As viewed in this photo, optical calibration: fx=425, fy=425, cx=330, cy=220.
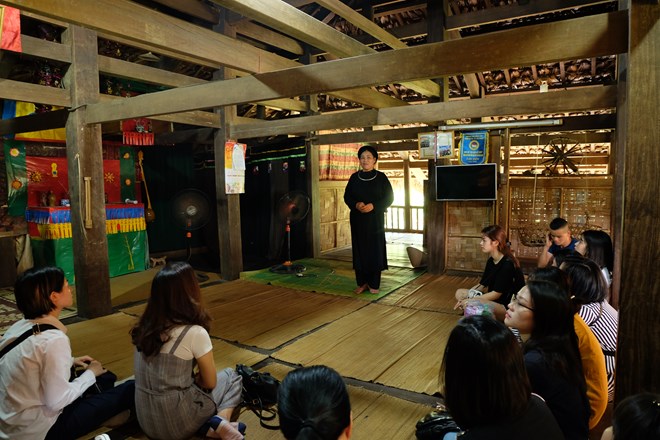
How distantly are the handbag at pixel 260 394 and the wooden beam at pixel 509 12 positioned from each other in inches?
221

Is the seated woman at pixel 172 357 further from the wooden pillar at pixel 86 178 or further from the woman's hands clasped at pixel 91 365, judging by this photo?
the wooden pillar at pixel 86 178

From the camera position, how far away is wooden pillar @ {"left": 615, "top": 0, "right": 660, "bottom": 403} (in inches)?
68.5

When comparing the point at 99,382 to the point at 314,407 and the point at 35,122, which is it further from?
the point at 35,122

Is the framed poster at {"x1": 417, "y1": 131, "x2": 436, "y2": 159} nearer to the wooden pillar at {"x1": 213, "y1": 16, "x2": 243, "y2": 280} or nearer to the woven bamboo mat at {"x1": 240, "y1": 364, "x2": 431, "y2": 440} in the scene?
the wooden pillar at {"x1": 213, "y1": 16, "x2": 243, "y2": 280}

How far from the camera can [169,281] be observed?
2.16 meters

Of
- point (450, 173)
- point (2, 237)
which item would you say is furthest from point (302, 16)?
point (2, 237)

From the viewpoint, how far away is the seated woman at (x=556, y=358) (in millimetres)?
1792

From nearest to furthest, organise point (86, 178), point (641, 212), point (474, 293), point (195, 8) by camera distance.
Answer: point (641, 212), point (474, 293), point (86, 178), point (195, 8)

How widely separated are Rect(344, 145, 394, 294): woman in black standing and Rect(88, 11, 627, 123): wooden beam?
2632mm

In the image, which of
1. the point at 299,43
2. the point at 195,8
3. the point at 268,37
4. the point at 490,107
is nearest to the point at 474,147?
the point at 490,107

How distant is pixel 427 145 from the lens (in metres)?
6.56

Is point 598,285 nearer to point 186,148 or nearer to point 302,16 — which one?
point 302,16

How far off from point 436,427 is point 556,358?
711 mm

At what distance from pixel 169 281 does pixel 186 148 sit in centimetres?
782
